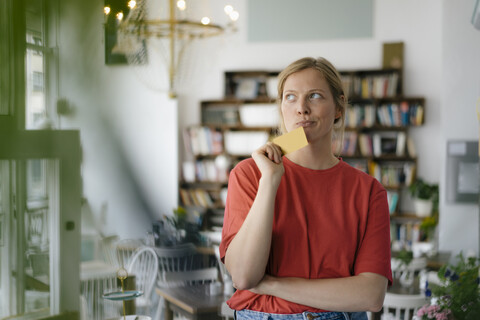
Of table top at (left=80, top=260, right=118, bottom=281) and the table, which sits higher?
table top at (left=80, top=260, right=118, bottom=281)

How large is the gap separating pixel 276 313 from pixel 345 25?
5.83 m

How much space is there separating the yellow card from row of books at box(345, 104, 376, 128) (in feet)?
17.3

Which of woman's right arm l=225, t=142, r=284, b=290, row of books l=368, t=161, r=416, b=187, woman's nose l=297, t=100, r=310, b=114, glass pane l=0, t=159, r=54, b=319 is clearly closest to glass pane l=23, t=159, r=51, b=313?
glass pane l=0, t=159, r=54, b=319

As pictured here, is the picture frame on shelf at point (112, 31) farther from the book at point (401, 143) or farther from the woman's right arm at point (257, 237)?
the book at point (401, 143)

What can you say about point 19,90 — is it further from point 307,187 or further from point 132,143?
point 307,187

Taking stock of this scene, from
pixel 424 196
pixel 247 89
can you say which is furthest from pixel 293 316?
pixel 247 89

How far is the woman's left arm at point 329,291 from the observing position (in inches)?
45.8

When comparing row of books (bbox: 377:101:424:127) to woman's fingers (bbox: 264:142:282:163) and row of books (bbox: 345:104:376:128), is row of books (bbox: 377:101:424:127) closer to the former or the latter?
row of books (bbox: 345:104:376:128)

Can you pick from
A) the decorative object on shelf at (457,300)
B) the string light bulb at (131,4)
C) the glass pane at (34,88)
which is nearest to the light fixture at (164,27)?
the string light bulb at (131,4)

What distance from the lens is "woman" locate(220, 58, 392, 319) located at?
3.83 ft

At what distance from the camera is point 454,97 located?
4.99 m

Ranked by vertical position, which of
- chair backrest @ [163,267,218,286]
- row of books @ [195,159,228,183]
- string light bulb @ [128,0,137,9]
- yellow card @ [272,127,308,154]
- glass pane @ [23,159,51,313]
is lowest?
chair backrest @ [163,267,218,286]

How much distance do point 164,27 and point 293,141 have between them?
360 centimetres

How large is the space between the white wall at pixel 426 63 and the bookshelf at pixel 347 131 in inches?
7.4
